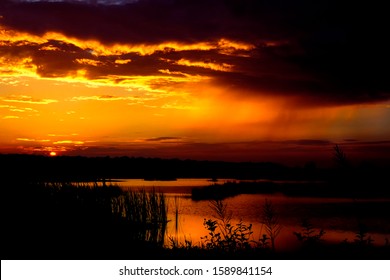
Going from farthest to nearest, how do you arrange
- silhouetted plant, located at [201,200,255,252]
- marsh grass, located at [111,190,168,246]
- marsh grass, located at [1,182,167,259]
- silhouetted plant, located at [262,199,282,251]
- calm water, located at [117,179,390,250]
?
calm water, located at [117,179,390,250] → marsh grass, located at [111,190,168,246] → marsh grass, located at [1,182,167,259] → silhouetted plant, located at [201,200,255,252] → silhouetted plant, located at [262,199,282,251]

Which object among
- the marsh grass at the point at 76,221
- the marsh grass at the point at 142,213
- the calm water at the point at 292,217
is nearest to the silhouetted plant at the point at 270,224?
the calm water at the point at 292,217

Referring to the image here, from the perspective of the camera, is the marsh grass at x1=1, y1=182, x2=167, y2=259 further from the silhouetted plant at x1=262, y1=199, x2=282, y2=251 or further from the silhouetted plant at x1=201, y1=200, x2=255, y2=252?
the silhouetted plant at x1=262, y1=199, x2=282, y2=251

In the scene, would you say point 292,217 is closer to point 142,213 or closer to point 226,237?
point 142,213

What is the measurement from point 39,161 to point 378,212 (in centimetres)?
4233

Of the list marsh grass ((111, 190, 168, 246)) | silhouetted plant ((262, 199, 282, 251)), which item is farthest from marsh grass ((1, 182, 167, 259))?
silhouetted plant ((262, 199, 282, 251))

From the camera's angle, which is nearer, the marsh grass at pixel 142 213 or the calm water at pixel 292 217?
the marsh grass at pixel 142 213

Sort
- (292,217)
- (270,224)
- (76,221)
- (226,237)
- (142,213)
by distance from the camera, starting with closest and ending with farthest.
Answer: (270,224) < (226,237) < (76,221) < (142,213) < (292,217)

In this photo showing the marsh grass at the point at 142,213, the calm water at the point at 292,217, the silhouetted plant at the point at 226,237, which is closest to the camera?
the silhouetted plant at the point at 226,237

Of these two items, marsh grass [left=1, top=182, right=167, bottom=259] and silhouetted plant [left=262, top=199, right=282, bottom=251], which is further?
marsh grass [left=1, top=182, right=167, bottom=259]

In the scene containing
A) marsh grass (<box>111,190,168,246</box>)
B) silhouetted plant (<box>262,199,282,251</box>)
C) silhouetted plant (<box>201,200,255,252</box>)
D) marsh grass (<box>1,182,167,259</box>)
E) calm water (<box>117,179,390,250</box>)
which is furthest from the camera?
calm water (<box>117,179,390,250</box>)

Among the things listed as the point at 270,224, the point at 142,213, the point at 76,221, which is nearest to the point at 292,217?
the point at 142,213

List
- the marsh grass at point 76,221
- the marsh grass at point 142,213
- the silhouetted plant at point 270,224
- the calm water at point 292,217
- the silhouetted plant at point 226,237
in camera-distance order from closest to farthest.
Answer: the silhouetted plant at point 270,224
the silhouetted plant at point 226,237
the marsh grass at point 76,221
the marsh grass at point 142,213
the calm water at point 292,217

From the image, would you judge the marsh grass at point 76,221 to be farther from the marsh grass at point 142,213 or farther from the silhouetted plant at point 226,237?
the silhouetted plant at point 226,237
